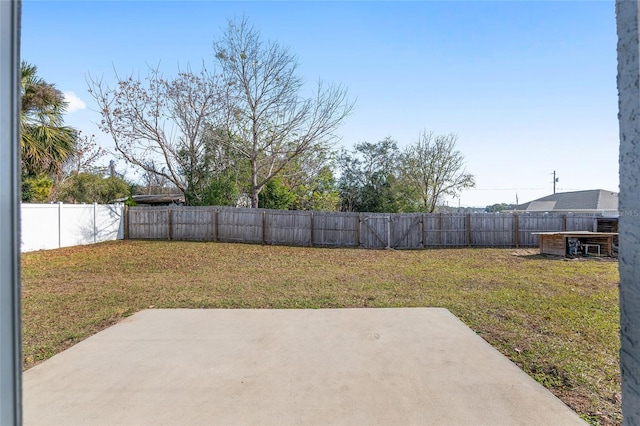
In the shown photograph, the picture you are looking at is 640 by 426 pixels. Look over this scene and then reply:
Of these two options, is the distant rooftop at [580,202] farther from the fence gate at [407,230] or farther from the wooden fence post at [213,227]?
the wooden fence post at [213,227]

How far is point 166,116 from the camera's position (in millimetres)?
16188

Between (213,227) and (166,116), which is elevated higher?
(166,116)

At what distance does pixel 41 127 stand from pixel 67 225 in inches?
151

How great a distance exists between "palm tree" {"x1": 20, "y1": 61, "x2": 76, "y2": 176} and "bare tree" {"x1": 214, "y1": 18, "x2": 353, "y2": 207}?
7096mm

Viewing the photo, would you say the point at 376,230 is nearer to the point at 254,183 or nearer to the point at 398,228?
the point at 398,228

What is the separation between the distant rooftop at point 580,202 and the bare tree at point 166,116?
26.7 m

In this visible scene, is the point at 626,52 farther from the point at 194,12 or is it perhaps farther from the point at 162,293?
the point at 194,12

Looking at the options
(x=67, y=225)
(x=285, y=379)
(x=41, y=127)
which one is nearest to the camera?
(x=285, y=379)

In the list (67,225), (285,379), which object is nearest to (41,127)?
(67,225)

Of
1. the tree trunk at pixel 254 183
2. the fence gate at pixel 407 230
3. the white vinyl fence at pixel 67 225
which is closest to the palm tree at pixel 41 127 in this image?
the white vinyl fence at pixel 67 225

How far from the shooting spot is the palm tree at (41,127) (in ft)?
28.7

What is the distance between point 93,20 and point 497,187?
42681 mm

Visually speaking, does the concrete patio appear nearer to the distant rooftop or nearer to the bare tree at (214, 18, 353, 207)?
the bare tree at (214, 18, 353, 207)

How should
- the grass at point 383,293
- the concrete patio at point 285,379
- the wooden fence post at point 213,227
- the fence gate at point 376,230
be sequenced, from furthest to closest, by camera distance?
the wooden fence post at point 213,227 < the fence gate at point 376,230 < the grass at point 383,293 < the concrete patio at point 285,379
